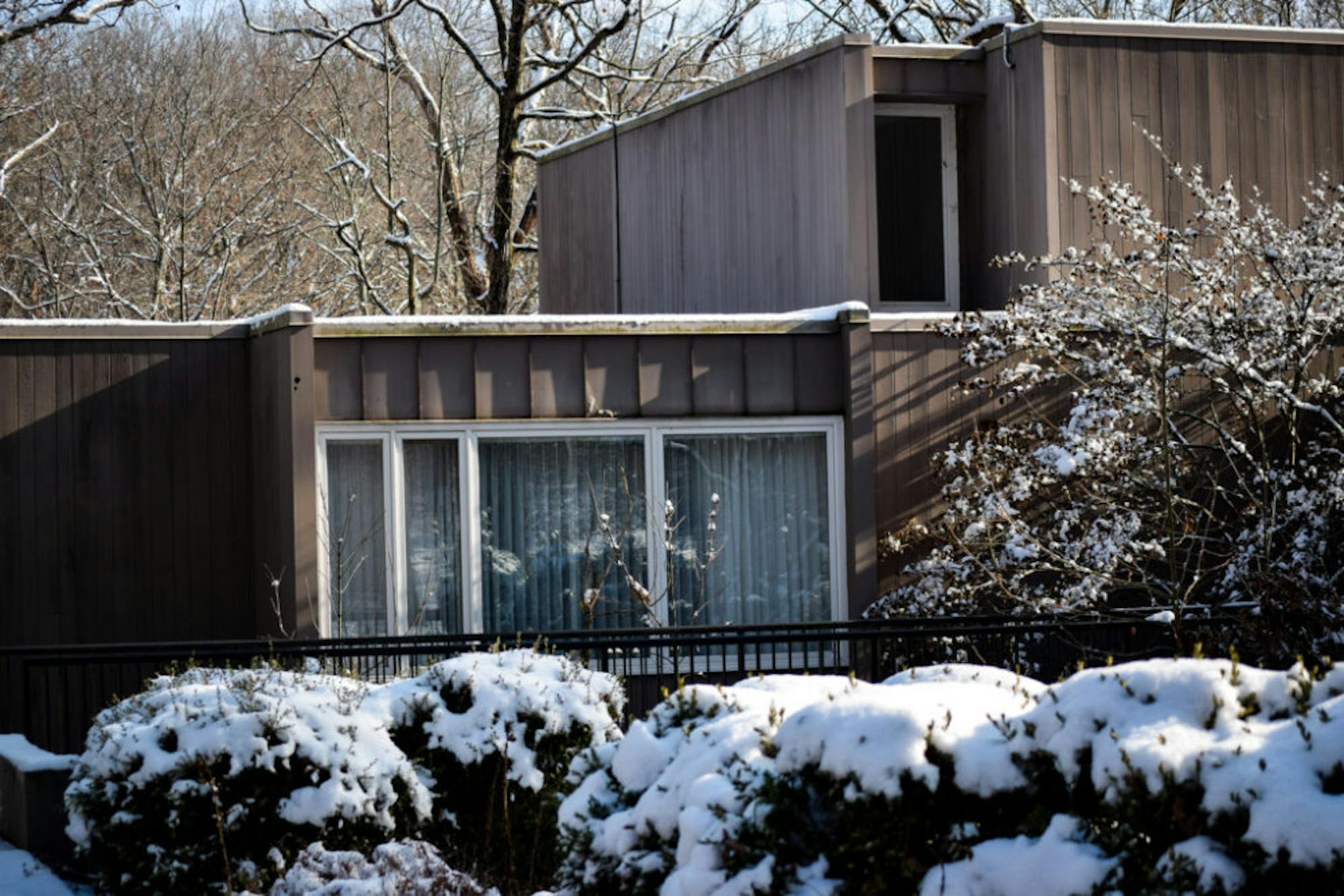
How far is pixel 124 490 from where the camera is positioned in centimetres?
1157

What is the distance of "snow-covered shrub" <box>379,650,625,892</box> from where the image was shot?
21.9 feet

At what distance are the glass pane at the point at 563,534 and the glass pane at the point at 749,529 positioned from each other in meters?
0.29

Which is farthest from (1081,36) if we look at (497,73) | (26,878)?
(497,73)

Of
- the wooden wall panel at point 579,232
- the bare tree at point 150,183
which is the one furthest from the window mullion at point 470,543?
the bare tree at point 150,183

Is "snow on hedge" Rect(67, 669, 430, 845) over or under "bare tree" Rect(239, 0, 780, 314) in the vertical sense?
under

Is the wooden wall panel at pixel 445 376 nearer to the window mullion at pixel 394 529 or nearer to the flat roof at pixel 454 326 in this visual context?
the flat roof at pixel 454 326

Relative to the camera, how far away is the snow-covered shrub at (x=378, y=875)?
5707mm

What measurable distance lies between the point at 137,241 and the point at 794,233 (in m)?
18.1

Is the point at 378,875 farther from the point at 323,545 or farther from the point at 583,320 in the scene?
the point at 583,320

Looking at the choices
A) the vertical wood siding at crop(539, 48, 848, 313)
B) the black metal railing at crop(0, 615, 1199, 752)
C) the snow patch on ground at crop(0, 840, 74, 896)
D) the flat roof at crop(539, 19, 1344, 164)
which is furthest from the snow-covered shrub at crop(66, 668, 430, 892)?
the flat roof at crop(539, 19, 1344, 164)

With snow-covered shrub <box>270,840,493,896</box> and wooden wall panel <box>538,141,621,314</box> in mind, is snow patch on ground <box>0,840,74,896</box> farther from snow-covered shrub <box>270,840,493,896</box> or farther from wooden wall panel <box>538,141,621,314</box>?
wooden wall panel <box>538,141,621,314</box>

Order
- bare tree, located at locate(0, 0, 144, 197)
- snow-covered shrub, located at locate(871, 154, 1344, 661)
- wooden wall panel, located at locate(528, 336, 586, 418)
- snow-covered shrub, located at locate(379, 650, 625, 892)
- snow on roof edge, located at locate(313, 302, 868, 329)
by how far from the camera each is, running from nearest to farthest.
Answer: snow-covered shrub, located at locate(379, 650, 625, 892)
snow on roof edge, located at locate(313, 302, 868, 329)
snow-covered shrub, located at locate(871, 154, 1344, 661)
wooden wall panel, located at locate(528, 336, 586, 418)
bare tree, located at locate(0, 0, 144, 197)

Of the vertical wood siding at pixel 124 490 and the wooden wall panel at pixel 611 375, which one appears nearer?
the wooden wall panel at pixel 611 375

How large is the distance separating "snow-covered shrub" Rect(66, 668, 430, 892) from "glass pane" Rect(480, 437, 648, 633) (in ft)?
15.9
